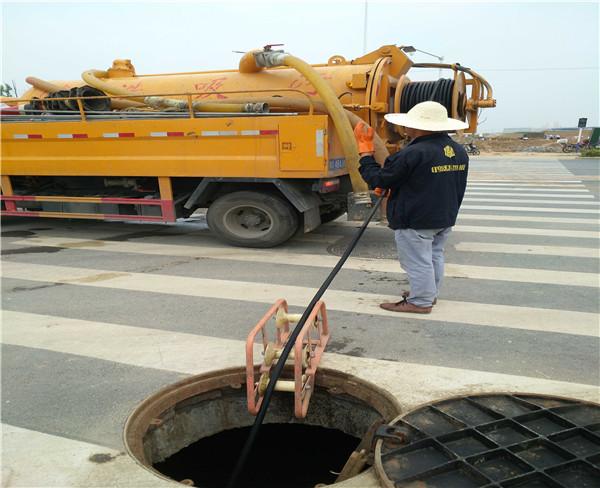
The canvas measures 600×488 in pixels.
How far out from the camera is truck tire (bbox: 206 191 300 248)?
21.7ft

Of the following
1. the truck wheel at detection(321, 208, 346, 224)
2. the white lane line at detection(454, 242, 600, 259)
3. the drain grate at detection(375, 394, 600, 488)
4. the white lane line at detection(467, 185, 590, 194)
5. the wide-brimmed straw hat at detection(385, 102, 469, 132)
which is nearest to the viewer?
the drain grate at detection(375, 394, 600, 488)

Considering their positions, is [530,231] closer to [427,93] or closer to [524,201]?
[427,93]

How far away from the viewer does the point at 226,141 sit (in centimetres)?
651

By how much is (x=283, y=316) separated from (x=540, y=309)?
254 cm

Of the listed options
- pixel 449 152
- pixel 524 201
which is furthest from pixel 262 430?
pixel 524 201

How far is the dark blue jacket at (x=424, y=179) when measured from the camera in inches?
159

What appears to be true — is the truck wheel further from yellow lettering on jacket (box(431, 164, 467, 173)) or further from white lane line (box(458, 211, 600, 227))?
yellow lettering on jacket (box(431, 164, 467, 173))

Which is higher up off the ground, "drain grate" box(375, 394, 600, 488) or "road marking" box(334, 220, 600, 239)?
"drain grate" box(375, 394, 600, 488)

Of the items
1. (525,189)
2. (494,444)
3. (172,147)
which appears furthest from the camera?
(525,189)

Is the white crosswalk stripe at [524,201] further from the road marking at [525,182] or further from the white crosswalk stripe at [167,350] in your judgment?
the white crosswalk stripe at [167,350]

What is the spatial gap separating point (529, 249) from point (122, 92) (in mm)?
6487

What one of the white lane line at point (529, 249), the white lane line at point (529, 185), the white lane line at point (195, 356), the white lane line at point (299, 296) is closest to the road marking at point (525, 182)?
the white lane line at point (529, 185)

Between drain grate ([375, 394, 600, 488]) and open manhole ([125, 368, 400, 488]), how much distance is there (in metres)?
0.41

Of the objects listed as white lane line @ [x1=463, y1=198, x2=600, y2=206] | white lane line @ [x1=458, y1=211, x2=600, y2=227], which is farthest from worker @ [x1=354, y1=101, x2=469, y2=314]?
white lane line @ [x1=463, y1=198, x2=600, y2=206]
